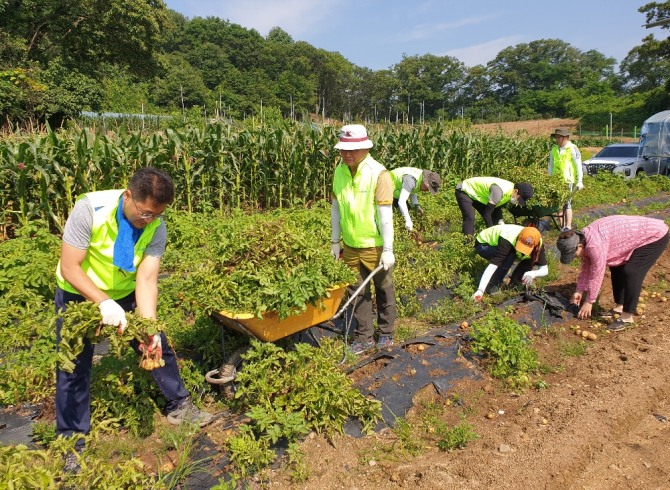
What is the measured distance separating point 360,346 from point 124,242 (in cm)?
256

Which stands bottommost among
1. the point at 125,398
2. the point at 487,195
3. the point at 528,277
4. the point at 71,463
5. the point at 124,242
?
the point at 71,463

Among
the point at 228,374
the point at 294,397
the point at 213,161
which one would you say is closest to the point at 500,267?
the point at 294,397

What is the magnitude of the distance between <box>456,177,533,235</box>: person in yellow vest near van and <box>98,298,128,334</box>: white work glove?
549 centimetres

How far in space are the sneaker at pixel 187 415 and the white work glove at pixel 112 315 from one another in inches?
37.8

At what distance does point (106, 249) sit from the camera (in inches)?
118

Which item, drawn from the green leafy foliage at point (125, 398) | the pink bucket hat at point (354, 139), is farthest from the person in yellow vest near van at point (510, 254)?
the green leafy foliage at point (125, 398)

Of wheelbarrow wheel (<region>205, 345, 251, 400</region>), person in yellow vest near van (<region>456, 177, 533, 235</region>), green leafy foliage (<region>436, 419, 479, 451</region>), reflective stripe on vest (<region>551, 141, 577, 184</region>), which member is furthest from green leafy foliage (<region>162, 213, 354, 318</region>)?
reflective stripe on vest (<region>551, 141, 577, 184</region>)

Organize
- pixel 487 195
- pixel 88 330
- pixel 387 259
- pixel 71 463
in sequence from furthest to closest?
pixel 487 195, pixel 387 259, pixel 71 463, pixel 88 330

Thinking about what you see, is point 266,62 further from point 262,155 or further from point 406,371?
point 406,371

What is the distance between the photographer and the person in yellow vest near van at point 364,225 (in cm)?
438

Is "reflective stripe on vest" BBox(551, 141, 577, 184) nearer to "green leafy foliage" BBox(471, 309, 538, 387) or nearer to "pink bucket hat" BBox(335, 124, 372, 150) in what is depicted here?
"green leafy foliage" BBox(471, 309, 538, 387)

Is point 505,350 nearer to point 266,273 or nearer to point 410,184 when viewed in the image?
point 266,273

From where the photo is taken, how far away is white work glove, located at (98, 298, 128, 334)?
9.34 feet

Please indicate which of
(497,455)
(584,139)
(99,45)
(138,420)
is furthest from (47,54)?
(584,139)
